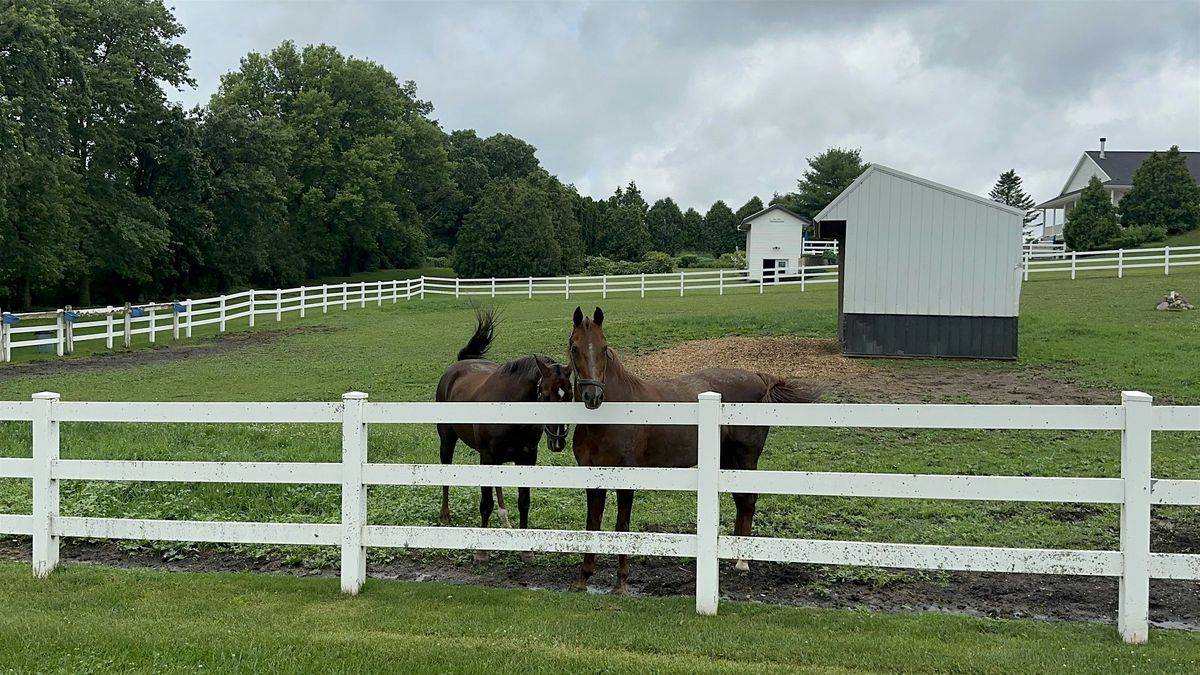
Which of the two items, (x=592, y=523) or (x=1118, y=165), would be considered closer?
(x=592, y=523)

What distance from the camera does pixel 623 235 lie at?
7275 centimetres

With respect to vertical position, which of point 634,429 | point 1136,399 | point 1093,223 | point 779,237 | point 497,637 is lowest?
point 497,637

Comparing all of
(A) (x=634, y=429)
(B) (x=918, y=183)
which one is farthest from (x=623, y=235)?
(A) (x=634, y=429)

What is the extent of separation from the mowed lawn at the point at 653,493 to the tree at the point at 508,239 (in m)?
35.7

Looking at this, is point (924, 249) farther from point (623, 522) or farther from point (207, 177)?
point (207, 177)

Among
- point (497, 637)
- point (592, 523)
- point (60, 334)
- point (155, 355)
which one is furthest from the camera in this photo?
point (60, 334)

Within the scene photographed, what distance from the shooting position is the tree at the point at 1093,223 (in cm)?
4206

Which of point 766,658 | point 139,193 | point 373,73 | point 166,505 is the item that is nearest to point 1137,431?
point 766,658

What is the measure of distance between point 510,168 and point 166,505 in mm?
85428

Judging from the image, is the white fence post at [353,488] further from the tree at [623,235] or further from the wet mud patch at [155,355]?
the tree at [623,235]

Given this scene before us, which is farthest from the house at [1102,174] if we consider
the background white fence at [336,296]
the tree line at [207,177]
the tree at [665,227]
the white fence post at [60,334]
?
the white fence post at [60,334]

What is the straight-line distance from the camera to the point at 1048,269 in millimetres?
32219

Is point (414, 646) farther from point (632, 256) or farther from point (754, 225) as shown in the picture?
point (632, 256)

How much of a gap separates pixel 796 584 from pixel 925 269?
479 inches
